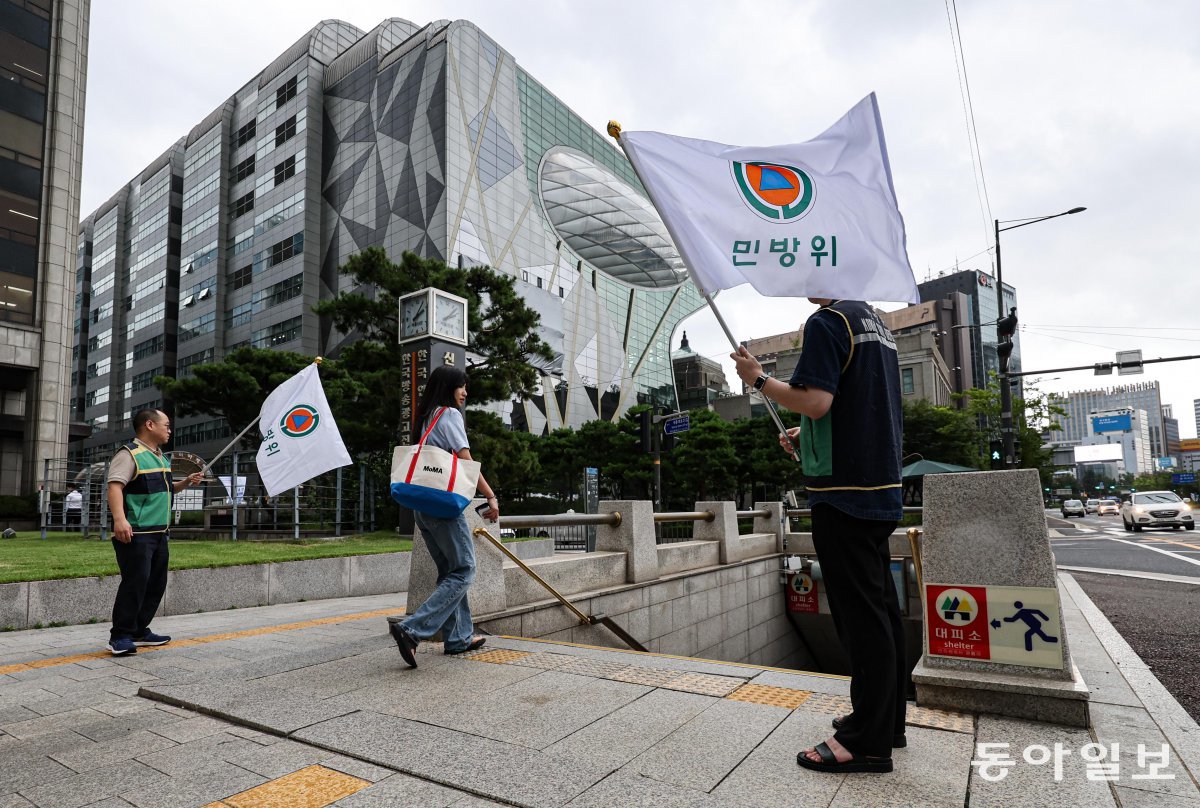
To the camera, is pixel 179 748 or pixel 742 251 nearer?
pixel 179 748

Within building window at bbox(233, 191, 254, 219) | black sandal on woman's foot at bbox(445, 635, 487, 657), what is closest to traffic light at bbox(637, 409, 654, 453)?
black sandal on woman's foot at bbox(445, 635, 487, 657)

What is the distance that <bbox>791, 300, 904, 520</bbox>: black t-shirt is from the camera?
2814mm

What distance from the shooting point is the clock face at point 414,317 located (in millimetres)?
15352

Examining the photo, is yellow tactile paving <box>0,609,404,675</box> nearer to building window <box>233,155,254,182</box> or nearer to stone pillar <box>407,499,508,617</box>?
stone pillar <box>407,499,508,617</box>

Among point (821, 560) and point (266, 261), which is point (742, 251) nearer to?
point (821, 560)

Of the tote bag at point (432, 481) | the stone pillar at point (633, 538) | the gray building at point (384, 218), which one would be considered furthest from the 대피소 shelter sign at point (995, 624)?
the gray building at point (384, 218)

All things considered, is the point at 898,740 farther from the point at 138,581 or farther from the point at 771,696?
the point at 138,581

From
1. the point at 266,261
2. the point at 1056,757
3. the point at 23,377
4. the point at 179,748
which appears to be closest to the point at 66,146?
the point at 23,377

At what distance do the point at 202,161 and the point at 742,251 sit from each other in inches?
3004

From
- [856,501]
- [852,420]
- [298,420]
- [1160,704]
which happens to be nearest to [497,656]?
[856,501]

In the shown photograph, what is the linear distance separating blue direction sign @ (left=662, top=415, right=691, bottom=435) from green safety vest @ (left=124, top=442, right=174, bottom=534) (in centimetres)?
1288

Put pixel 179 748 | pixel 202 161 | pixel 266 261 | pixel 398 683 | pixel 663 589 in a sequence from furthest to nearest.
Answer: pixel 202 161 → pixel 266 261 → pixel 663 589 → pixel 398 683 → pixel 179 748

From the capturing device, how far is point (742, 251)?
12.7ft

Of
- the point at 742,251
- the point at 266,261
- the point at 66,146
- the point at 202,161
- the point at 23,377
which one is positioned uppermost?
the point at 202,161
